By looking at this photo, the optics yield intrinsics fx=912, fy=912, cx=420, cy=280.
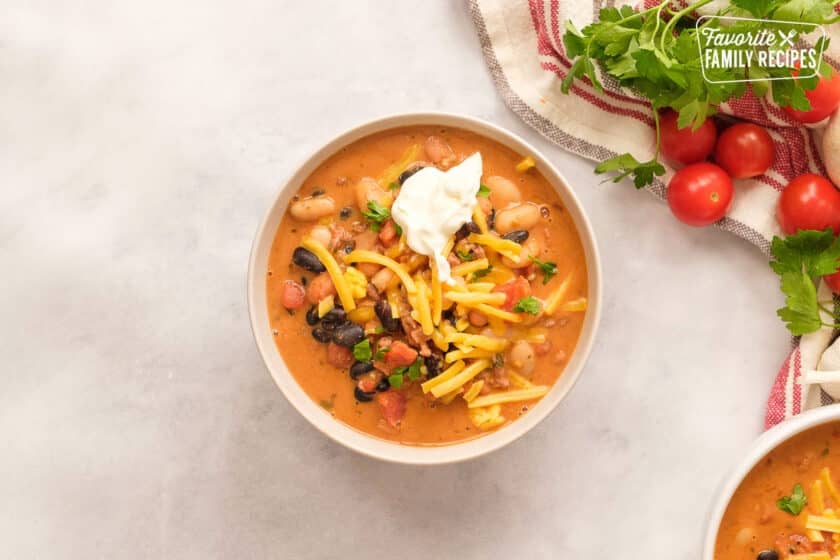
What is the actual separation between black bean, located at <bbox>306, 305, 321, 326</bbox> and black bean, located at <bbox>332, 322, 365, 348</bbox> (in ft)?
0.32

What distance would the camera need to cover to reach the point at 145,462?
360 centimetres

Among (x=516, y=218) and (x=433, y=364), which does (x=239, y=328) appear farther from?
(x=516, y=218)

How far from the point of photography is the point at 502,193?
3123 millimetres

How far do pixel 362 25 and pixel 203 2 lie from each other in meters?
0.64

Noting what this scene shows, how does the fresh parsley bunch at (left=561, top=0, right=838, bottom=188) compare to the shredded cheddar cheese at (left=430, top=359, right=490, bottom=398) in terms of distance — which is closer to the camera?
the shredded cheddar cheese at (left=430, top=359, right=490, bottom=398)

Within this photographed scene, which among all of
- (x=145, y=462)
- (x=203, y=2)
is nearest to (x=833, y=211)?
(x=203, y=2)

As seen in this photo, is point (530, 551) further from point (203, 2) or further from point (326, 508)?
point (203, 2)

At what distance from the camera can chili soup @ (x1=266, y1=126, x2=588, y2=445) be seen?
118 inches

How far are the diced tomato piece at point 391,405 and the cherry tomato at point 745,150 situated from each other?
1541mm

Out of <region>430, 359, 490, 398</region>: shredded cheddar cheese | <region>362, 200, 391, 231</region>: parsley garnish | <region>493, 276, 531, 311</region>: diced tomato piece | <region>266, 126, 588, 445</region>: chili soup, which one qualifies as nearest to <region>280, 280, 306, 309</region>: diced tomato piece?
<region>266, 126, 588, 445</region>: chili soup

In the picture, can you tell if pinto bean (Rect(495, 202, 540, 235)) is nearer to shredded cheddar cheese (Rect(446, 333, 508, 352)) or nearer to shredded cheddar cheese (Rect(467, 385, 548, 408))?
shredded cheddar cheese (Rect(446, 333, 508, 352))

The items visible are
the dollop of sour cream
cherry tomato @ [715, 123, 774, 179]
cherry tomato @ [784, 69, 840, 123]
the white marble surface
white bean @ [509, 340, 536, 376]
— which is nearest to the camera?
the dollop of sour cream

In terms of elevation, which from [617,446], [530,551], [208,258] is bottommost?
[530,551]

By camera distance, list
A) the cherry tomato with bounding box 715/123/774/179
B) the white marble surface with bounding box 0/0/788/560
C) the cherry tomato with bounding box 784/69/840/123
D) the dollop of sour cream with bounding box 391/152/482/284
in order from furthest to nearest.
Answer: the white marble surface with bounding box 0/0/788/560 → the cherry tomato with bounding box 715/123/774/179 → the cherry tomato with bounding box 784/69/840/123 → the dollop of sour cream with bounding box 391/152/482/284
